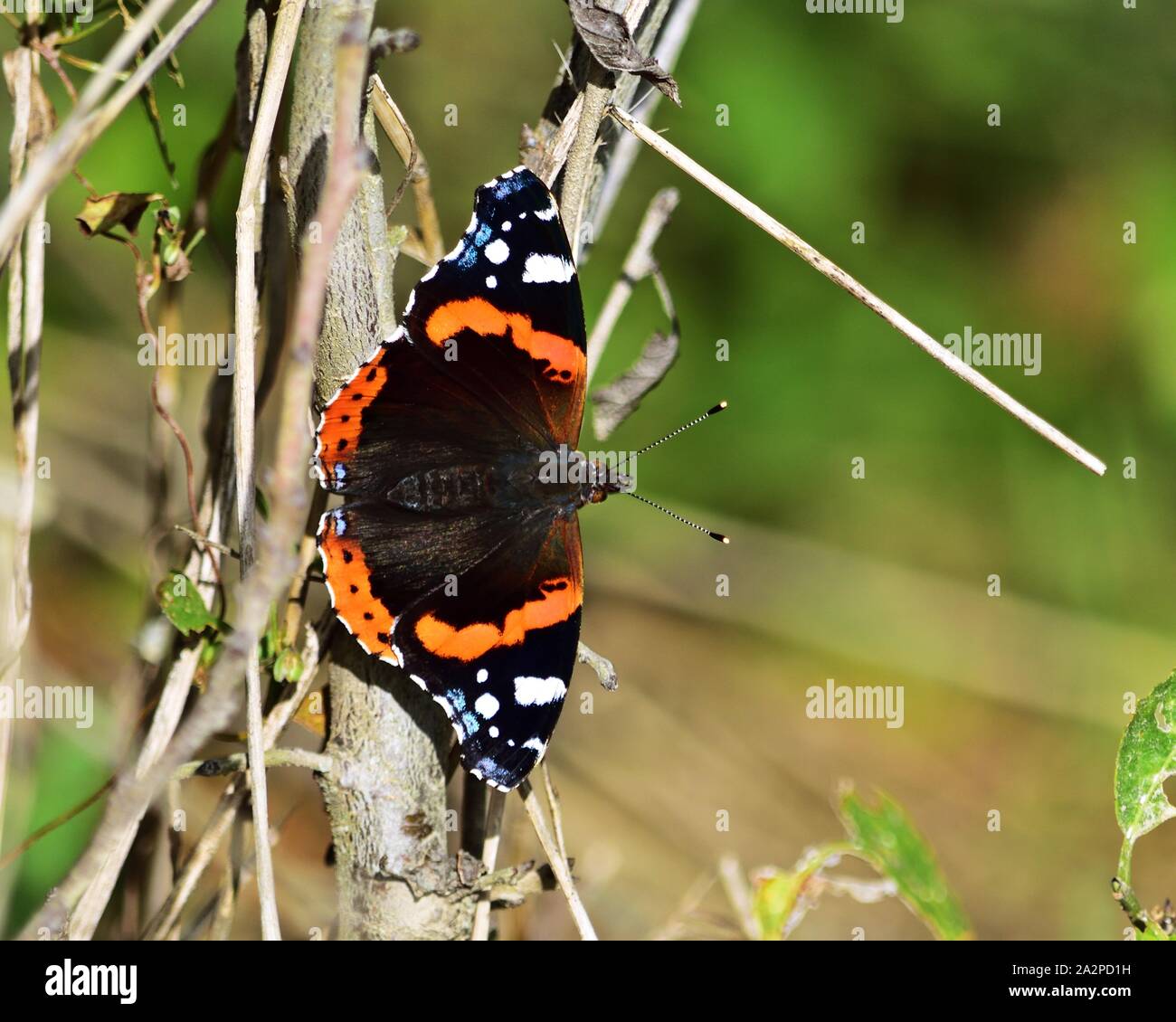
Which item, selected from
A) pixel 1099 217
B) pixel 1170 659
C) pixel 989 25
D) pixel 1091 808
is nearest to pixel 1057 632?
pixel 1170 659

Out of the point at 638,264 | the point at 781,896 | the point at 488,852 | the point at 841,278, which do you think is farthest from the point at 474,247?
the point at 781,896

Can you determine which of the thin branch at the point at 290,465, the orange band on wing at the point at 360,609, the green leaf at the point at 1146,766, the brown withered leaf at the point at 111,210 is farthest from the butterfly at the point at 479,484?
the green leaf at the point at 1146,766

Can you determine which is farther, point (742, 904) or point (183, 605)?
point (742, 904)

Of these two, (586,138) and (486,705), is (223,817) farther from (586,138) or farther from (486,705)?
(586,138)

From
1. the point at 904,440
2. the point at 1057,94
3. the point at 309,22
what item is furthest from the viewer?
the point at 904,440

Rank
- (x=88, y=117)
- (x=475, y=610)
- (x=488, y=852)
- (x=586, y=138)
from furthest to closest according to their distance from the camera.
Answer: (x=475, y=610)
(x=488, y=852)
(x=586, y=138)
(x=88, y=117)
